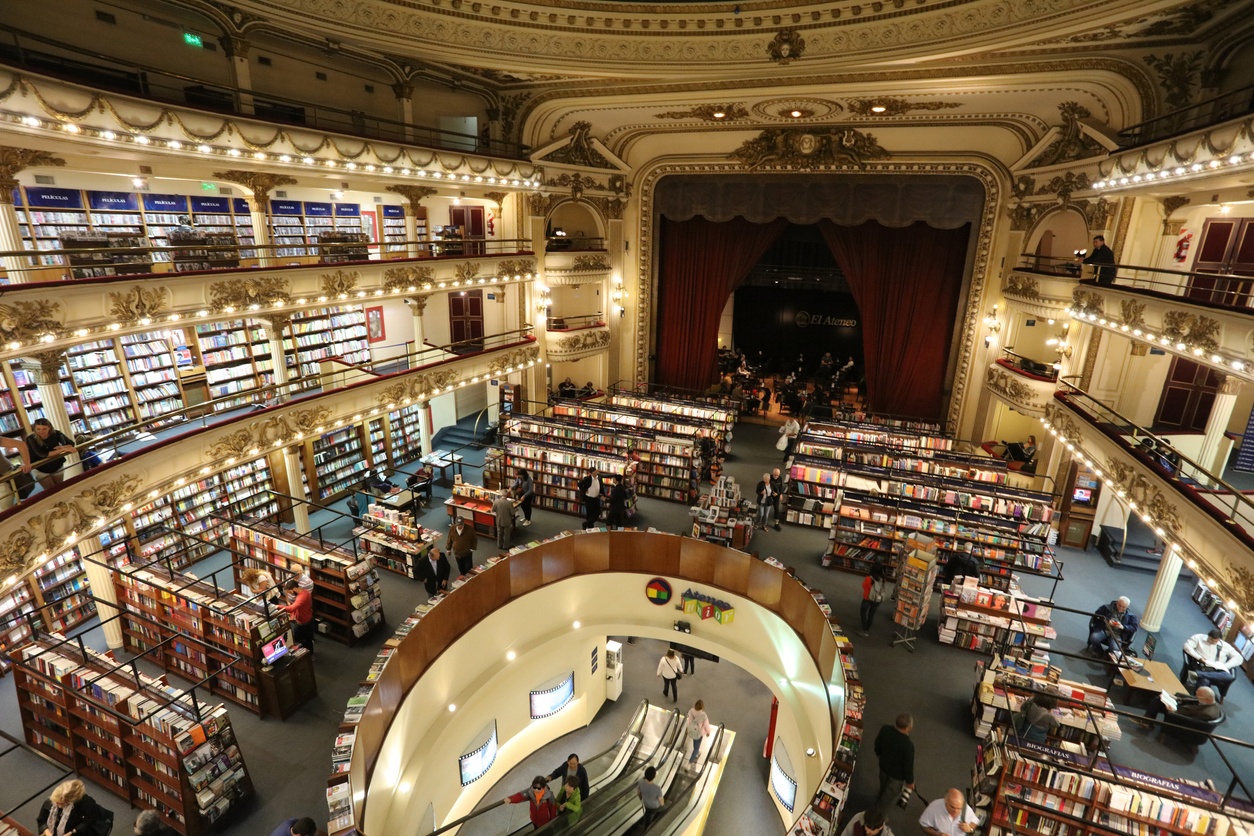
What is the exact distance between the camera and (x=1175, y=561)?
882 centimetres

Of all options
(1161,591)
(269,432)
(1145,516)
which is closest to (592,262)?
(269,432)

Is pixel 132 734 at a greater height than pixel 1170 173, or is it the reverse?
pixel 1170 173

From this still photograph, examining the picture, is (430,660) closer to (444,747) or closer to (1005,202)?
(444,747)

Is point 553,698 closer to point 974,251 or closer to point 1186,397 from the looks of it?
point 1186,397

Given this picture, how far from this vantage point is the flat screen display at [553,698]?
34.6 ft

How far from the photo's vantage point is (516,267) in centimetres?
1494

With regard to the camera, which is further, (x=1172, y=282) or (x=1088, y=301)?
(x=1172, y=282)

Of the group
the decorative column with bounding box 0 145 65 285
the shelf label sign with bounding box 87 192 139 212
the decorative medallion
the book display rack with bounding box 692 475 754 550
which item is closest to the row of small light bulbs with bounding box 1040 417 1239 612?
the book display rack with bounding box 692 475 754 550

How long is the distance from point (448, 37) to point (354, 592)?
32.2 ft

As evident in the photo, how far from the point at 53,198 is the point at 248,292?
287 centimetres

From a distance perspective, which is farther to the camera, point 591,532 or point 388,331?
point 388,331

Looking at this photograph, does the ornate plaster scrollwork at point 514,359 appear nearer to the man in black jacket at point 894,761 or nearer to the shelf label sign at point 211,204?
the shelf label sign at point 211,204

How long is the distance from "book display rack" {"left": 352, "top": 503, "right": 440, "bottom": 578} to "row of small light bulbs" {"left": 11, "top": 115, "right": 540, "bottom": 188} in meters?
5.83

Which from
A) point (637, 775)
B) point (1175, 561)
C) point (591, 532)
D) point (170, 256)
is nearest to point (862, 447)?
point (1175, 561)
